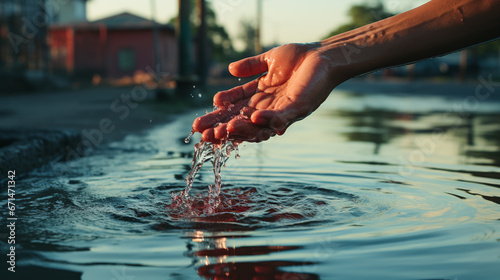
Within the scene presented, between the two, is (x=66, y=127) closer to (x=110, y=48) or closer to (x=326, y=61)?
(x=326, y=61)

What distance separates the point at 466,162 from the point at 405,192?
2048mm

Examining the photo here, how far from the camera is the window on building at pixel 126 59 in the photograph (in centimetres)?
3828

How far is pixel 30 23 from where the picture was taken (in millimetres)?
26828

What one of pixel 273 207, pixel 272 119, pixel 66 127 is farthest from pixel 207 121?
pixel 66 127

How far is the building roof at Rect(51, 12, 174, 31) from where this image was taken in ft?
123

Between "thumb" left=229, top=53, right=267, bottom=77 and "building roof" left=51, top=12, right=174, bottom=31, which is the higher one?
"building roof" left=51, top=12, right=174, bottom=31

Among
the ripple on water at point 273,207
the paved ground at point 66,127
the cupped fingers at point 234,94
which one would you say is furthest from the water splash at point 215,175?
the paved ground at point 66,127

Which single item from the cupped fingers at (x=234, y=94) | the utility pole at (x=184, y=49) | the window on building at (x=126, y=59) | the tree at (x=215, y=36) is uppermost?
the tree at (x=215, y=36)

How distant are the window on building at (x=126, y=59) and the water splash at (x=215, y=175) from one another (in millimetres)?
34504

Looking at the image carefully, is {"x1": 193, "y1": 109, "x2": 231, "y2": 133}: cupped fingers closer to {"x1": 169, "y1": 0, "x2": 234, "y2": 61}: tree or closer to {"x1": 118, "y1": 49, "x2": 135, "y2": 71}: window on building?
{"x1": 118, "y1": 49, "x2": 135, "y2": 71}: window on building

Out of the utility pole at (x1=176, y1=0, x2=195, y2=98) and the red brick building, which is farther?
the red brick building

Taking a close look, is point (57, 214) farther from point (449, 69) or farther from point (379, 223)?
point (449, 69)

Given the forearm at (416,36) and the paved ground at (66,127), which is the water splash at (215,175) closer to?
the forearm at (416,36)

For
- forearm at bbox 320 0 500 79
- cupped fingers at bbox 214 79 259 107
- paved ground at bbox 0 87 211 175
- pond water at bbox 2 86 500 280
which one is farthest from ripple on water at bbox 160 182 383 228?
paved ground at bbox 0 87 211 175
